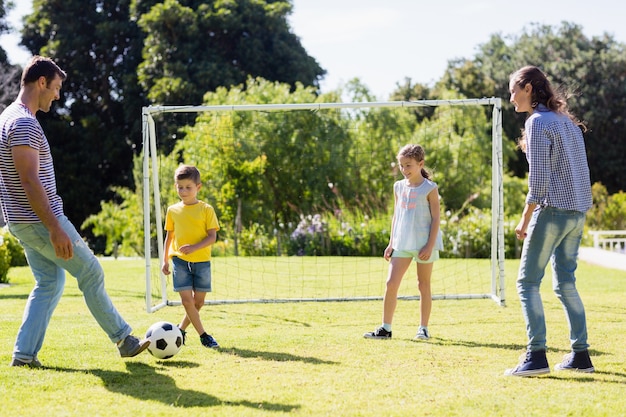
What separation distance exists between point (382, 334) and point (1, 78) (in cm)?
2212

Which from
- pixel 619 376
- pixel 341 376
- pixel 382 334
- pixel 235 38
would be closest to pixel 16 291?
pixel 382 334

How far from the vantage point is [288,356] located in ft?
18.3

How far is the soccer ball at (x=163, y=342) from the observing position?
17.3ft

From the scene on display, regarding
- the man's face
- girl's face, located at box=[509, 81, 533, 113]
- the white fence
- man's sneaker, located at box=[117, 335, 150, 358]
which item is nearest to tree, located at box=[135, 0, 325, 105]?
the white fence

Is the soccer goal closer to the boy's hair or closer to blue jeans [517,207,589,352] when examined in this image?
the boy's hair

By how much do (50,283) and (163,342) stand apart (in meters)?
0.80

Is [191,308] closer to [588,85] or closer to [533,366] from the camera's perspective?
[533,366]

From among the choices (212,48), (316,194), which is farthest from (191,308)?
(212,48)

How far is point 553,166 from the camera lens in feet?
15.7

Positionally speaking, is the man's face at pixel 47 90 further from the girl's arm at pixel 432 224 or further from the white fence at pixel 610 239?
the white fence at pixel 610 239

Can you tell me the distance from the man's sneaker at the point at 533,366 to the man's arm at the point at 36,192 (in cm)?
273

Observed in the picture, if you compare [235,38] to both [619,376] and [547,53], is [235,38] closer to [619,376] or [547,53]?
[547,53]

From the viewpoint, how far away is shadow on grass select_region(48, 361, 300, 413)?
4.16 m

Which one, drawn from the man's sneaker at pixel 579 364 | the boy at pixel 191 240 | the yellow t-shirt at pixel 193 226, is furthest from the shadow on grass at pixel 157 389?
the man's sneaker at pixel 579 364
